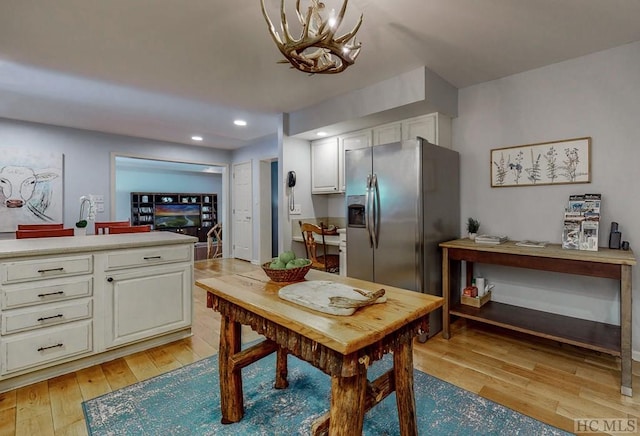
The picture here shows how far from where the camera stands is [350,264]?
3131 millimetres

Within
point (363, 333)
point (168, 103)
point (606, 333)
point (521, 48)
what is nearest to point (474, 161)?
point (521, 48)

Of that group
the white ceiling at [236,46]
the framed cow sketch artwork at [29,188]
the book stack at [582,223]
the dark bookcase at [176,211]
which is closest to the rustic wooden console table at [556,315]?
the book stack at [582,223]

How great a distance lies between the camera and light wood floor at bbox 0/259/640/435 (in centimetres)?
173

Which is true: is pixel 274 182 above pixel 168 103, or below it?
below

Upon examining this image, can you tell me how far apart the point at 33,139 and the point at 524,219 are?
6393 millimetres

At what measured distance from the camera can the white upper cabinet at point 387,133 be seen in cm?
338

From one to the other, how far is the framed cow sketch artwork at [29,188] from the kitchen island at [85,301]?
285 centimetres

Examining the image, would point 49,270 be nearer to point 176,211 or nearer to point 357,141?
point 357,141

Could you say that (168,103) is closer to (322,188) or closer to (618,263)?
(322,188)

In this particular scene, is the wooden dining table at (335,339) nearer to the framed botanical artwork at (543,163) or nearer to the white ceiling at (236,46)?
the white ceiling at (236,46)

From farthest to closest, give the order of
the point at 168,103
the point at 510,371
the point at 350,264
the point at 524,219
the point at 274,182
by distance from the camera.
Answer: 1. the point at 274,182
2. the point at 168,103
3. the point at 350,264
4. the point at 524,219
5. the point at 510,371

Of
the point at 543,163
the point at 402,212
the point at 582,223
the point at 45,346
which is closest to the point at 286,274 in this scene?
the point at 402,212

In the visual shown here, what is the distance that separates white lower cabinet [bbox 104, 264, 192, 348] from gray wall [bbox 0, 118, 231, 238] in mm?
3408

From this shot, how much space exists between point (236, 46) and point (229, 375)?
2325mm
